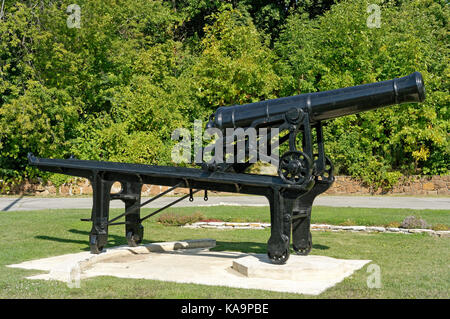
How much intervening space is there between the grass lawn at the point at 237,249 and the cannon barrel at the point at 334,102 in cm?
226

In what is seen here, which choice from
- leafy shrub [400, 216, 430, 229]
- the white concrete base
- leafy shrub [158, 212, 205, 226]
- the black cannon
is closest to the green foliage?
leafy shrub [158, 212, 205, 226]

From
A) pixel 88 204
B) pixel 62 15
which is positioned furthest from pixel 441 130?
pixel 62 15

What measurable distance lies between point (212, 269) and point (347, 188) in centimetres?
1956

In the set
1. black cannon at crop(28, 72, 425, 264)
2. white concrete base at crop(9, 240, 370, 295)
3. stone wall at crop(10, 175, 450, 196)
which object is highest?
black cannon at crop(28, 72, 425, 264)

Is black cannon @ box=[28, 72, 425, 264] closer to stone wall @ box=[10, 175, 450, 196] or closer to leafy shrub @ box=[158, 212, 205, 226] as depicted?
leafy shrub @ box=[158, 212, 205, 226]

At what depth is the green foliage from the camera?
27.4 metres

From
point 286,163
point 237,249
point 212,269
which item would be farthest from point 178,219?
point 286,163

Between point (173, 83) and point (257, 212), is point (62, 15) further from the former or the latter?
point (257, 212)

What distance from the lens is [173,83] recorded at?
31.0 meters

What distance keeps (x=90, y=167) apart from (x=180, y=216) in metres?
6.95

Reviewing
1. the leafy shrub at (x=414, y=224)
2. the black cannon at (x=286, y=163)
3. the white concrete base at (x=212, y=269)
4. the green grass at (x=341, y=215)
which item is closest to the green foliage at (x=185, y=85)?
the green grass at (x=341, y=215)

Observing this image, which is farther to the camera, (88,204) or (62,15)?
(62,15)

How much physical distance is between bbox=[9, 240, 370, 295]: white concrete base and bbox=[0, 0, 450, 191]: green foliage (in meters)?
18.1

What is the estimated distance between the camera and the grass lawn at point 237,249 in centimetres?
698
